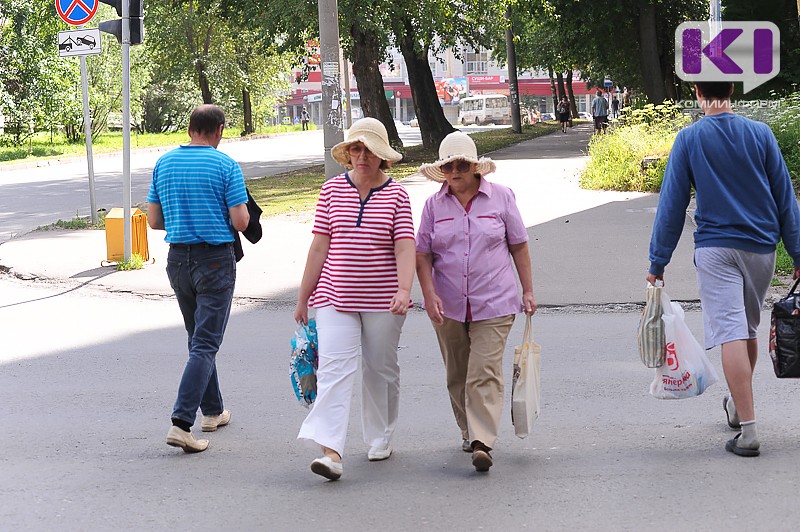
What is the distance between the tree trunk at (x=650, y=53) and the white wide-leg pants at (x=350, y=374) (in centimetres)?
3166

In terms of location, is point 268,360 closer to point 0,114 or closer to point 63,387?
point 63,387

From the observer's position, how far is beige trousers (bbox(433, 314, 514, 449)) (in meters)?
5.21

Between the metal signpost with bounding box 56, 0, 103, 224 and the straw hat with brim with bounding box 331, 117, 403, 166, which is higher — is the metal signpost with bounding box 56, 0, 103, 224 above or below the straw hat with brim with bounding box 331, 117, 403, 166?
above

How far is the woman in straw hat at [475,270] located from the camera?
17.2 ft

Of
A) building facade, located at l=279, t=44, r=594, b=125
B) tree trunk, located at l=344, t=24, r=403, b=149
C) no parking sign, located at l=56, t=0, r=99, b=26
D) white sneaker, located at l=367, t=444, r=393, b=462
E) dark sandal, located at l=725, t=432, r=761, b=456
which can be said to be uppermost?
building facade, located at l=279, t=44, r=594, b=125

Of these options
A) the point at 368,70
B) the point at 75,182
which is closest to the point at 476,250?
the point at 75,182

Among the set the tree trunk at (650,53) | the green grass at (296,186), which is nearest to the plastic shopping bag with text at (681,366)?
the green grass at (296,186)

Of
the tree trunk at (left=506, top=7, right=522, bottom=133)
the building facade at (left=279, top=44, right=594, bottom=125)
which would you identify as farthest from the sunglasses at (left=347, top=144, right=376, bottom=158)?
→ the building facade at (left=279, top=44, right=594, bottom=125)

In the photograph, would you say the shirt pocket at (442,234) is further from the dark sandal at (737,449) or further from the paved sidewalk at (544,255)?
the paved sidewalk at (544,255)

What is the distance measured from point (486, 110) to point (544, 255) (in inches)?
2922

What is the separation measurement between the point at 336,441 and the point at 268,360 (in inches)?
115

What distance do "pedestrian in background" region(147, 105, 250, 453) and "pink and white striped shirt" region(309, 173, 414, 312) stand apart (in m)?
0.77

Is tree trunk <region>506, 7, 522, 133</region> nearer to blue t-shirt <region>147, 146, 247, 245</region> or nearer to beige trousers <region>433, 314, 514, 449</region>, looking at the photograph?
blue t-shirt <region>147, 146, 247, 245</region>

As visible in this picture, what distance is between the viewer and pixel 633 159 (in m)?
19.1
